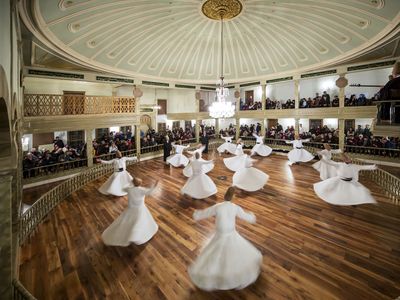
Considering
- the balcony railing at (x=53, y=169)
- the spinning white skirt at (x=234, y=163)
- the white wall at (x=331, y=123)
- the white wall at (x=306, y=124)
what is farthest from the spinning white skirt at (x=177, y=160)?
the white wall at (x=331, y=123)

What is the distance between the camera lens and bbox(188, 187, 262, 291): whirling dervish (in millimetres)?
3518

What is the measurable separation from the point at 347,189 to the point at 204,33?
9183mm

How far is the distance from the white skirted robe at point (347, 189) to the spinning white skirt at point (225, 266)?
4388 mm

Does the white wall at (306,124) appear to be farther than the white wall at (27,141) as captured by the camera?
Yes

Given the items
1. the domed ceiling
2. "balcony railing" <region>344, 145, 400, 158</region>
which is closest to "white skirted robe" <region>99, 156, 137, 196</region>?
the domed ceiling

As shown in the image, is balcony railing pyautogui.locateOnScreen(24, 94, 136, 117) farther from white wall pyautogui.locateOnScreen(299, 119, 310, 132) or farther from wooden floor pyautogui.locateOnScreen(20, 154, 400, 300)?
white wall pyautogui.locateOnScreen(299, 119, 310, 132)

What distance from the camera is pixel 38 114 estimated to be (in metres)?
10.3

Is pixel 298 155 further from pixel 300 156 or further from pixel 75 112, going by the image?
pixel 75 112

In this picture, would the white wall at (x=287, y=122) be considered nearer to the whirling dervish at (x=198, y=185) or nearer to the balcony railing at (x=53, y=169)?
the whirling dervish at (x=198, y=185)

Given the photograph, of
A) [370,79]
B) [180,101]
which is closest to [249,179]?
[370,79]

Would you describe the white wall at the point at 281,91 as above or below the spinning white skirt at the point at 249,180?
above

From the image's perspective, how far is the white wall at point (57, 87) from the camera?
14735 mm

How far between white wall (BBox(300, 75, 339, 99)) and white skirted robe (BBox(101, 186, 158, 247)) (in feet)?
57.3

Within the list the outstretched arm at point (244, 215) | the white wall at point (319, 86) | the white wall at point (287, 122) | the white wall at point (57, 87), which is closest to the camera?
the outstretched arm at point (244, 215)
